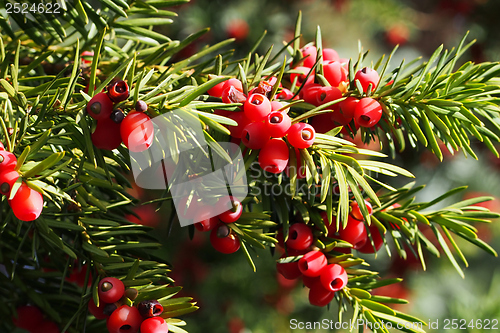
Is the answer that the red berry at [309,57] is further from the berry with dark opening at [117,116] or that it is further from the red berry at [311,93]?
the berry with dark opening at [117,116]

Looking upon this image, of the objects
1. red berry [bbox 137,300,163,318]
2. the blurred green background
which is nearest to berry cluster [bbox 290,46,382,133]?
red berry [bbox 137,300,163,318]

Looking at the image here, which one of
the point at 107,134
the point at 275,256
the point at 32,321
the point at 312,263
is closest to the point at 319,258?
the point at 312,263

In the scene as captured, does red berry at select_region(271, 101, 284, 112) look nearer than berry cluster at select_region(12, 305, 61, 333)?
Yes

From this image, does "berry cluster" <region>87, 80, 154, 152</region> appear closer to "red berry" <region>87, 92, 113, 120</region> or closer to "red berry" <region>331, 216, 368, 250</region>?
"red berry" <region>87, 92, 113, 120</region>

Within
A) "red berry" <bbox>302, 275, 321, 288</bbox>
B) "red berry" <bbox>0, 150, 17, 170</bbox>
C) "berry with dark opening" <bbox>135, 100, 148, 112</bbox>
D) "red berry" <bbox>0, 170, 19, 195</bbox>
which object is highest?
"berry with dark opening" <bbox>135, 100, 148, 112</bbox>

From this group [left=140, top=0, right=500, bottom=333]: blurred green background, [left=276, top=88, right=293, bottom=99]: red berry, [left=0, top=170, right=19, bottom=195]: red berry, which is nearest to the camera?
[left=0, top=170, right=19, bottom=195]: red berry

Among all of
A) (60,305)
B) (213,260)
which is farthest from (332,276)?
(213,260)

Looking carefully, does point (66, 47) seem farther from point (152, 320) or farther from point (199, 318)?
point (199, 318)
